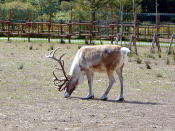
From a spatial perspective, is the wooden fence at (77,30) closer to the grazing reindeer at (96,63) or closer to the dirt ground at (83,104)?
the dirt ground at (83,104)

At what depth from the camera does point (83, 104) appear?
41.7ft

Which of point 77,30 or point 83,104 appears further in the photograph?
point 77,30

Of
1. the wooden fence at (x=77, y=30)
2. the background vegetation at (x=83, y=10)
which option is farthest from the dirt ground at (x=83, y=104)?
the background vegetation at (x=83, y=10)

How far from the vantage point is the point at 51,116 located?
10820 millimetres

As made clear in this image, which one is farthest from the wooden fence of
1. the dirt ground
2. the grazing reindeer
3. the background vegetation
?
the grazing reindeer

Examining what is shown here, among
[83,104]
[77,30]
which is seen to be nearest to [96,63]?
[83,104]

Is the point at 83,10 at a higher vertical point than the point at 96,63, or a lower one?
higher

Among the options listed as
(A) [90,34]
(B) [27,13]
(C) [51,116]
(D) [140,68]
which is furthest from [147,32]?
(C) [51,116]

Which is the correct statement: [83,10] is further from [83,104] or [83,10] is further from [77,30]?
[83,104]

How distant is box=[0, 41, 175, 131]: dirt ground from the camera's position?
10172mm

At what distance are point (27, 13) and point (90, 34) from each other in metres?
10.6

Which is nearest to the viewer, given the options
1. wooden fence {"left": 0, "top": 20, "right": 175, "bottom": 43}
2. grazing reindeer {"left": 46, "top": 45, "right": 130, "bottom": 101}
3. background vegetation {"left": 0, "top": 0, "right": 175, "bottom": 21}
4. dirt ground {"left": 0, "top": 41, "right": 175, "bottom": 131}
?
dirt ground {"left": 0, "top": 41, "right": 175, "bottom": 131}

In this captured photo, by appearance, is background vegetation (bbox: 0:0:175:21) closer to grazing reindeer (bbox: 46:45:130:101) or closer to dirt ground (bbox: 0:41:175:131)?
dirt ground (bbox: 0:41:175:131)

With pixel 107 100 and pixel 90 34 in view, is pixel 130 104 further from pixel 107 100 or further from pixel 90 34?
pixel 90 34
